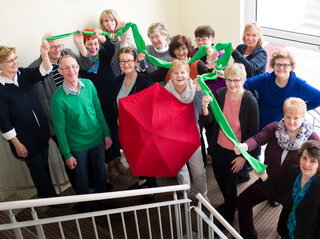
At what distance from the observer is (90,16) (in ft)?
14.2

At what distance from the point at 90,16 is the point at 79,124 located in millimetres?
1655

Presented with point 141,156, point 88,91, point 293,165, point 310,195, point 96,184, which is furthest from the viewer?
point 96,184

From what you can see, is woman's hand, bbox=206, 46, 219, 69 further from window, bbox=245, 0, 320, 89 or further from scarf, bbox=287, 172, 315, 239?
window, bbox=245, 0, 320, 89

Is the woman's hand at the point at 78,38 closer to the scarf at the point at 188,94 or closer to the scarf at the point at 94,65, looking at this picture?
the scarf at the point at 94,65

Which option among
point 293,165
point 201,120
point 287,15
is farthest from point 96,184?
point 287,15

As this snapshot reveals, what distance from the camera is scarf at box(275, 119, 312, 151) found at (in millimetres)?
2689

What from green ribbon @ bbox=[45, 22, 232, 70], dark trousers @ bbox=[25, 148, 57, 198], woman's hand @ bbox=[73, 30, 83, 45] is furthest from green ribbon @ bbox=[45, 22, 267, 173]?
dark trousers @ bbox=[25, 148, 57, 198]

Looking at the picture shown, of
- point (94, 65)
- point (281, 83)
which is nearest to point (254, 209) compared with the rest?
point (281, 83)

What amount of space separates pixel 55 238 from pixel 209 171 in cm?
189

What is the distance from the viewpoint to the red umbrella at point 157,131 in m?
3.00

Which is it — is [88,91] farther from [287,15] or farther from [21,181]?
[287,15]

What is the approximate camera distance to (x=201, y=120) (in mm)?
3109

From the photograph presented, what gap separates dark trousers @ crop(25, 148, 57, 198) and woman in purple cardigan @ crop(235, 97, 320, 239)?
183 cm

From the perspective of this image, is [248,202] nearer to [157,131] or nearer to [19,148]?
[157,131]
